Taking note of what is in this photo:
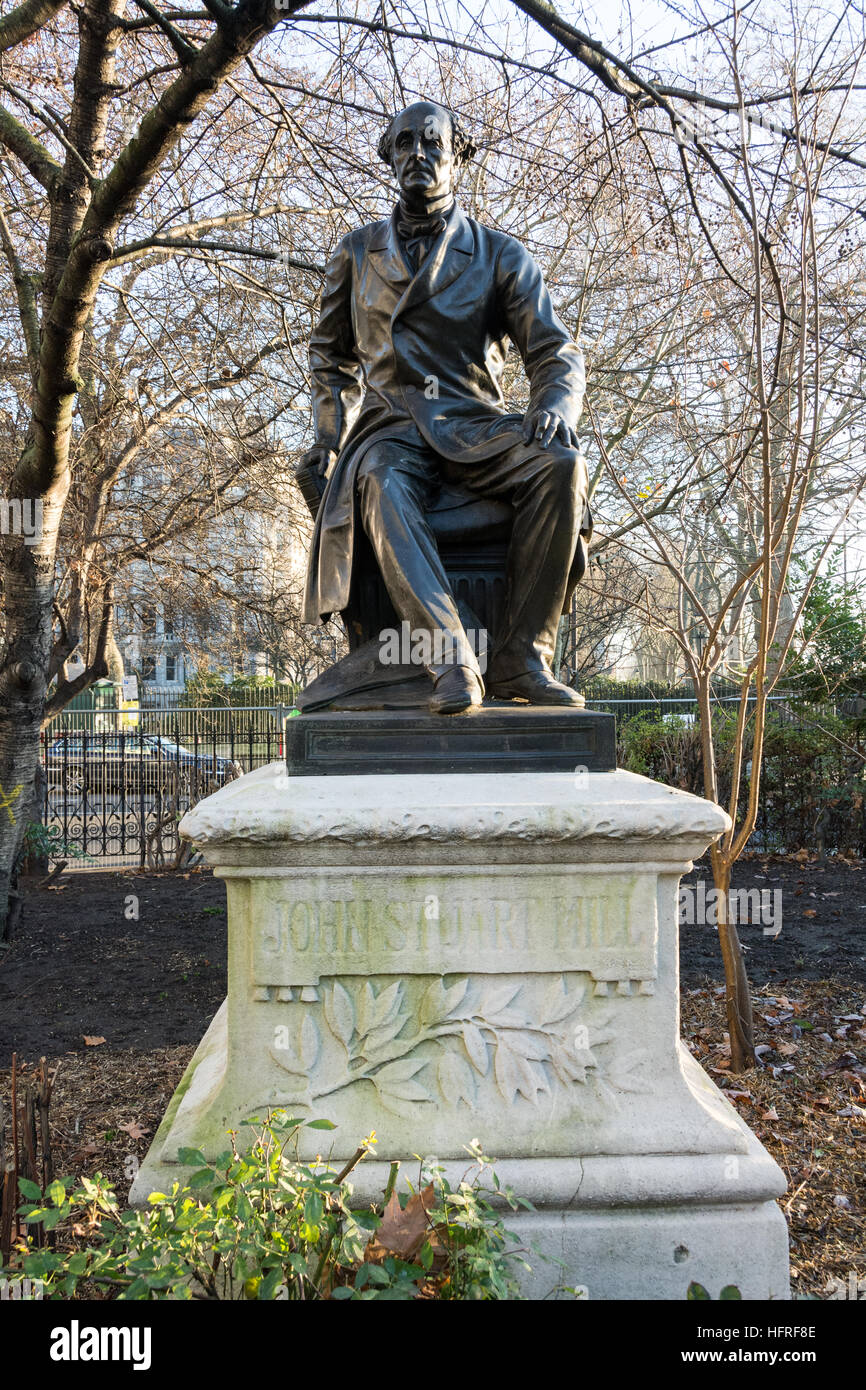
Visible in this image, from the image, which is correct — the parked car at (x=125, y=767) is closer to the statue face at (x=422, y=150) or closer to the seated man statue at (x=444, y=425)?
the seated man statue at (x=444, y=425)

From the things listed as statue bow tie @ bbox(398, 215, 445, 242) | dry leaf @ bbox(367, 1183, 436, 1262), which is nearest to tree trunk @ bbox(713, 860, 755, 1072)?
dry leaf @ bbox(367, 1183, 436, 1262)

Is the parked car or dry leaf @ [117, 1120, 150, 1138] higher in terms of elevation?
the parked car

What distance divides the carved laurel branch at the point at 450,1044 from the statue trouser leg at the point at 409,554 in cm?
101

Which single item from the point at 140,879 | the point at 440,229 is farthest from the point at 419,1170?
the point at 140,879

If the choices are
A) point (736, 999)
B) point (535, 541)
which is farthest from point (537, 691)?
point (736, 999)

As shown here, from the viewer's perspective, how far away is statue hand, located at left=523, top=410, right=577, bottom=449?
10.2ft

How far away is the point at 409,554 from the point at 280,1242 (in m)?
1.97

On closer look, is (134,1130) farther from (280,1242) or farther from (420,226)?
(420,226)

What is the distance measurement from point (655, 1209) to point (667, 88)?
5.38 m

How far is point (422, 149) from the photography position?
10.8 feet

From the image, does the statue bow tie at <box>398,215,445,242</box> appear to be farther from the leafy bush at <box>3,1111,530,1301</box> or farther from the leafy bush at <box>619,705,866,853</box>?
the leafy bush at <box>619,705,866,853</box>

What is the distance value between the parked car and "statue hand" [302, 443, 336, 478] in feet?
25.5

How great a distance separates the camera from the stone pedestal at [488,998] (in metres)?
2.54

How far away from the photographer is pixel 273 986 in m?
2.65
